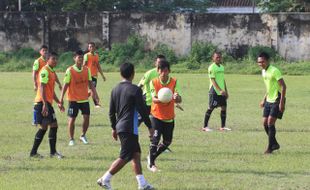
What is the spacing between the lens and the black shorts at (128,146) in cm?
928

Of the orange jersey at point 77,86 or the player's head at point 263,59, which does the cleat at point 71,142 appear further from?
the player's head at point 263,59

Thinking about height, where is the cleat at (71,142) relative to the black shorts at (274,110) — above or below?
below

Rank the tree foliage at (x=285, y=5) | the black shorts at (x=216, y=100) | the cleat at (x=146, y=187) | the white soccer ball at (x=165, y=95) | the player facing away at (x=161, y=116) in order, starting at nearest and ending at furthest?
1. the cleat at (x=146, y=187)
2. the white soccer ball at (x=165, y=95)
3. the player facing away at (x=161, y=116)
4. the black shorts at (x=216, y=100)
5. the tree foliage at (x=285, y=5)

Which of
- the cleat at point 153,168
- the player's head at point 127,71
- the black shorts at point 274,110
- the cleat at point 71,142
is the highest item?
the player's head at point 127,71

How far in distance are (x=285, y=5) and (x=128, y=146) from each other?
38373 mm

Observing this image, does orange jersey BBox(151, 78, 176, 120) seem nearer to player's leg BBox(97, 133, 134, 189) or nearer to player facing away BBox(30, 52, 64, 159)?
player's leg BBox(97, 133, 134, 189)

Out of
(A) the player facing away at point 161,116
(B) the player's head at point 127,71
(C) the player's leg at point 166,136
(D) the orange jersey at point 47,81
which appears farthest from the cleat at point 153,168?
(D) the orange jersey at point 47,81

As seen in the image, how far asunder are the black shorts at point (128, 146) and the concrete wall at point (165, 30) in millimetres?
29439

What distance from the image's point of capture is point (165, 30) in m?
39.8

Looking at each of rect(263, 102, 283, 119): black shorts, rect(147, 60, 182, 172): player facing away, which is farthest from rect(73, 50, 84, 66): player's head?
rect(263, 102, 283, 119): black shorts

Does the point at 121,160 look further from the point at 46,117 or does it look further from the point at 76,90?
the point at 76,90

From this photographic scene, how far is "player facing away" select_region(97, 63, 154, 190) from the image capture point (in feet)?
30.3

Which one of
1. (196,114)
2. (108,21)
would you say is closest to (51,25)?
Result: (108,21)

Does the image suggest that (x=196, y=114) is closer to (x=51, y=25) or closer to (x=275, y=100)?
(x=275, y=100)
